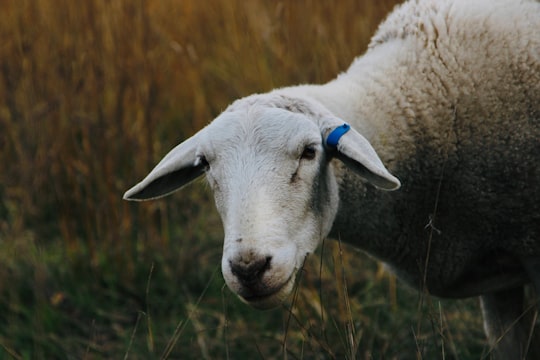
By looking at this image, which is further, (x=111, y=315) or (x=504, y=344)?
(x=111, y=315)

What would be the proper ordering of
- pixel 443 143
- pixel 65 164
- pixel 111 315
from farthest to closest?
Answer: pixel 65 164 < pixel 111 315 < pixel 443 143

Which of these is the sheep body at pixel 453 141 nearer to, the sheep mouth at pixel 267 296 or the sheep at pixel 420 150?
the sheep at pixel 420 150

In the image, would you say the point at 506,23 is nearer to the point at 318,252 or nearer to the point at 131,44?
the point at 318,252

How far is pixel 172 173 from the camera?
3031 millimetres

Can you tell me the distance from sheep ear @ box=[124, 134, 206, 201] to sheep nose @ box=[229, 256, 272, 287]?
20.0 inches

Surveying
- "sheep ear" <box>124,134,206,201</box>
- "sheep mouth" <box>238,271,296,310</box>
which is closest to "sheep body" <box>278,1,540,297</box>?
"sheep ear" <box>124,134,206,201</box>

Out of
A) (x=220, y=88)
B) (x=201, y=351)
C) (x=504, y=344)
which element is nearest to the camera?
(x=504, y=344)

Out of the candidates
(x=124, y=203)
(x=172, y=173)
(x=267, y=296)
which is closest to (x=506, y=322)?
(x=267, y=296)

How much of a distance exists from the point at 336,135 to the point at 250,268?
57 cm

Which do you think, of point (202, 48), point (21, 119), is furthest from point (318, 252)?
point (202, 48)

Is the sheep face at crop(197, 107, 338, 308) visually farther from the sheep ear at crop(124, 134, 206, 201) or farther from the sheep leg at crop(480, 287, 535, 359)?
the sheep leg at crop(480, 287, 535, 359)

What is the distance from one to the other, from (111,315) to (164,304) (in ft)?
1.03

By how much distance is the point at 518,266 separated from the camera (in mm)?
3326

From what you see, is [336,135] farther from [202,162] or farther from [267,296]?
[267,296]
